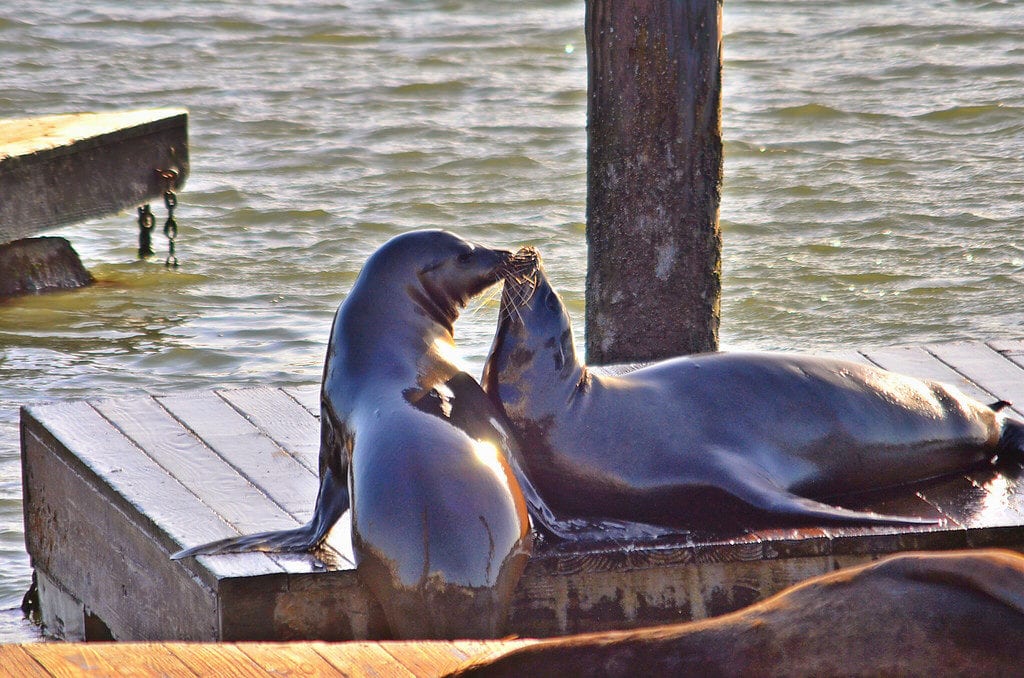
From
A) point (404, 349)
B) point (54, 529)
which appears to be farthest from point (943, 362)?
point (54, 529)

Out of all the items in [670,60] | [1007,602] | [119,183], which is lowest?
[119,183]

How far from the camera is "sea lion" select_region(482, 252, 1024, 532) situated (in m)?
3.85

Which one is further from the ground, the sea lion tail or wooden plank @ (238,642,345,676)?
wooden plank @ (238,642,345,676)

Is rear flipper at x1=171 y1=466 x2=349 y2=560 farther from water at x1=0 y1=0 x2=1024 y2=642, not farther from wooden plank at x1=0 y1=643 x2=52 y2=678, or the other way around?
water at x1=0 y1=0 x2=1024 y2=642

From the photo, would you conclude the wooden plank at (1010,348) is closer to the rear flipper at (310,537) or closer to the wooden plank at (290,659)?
the rear flipper at (310,537)

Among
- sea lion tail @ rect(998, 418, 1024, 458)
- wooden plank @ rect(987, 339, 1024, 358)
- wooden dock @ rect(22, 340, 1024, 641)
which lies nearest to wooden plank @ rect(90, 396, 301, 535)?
wooden dock @ rect(22, 340, 1024, 641)

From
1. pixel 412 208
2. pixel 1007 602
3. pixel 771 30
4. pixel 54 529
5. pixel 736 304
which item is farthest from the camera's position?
pixel 771 30

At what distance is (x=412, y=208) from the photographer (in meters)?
10.4

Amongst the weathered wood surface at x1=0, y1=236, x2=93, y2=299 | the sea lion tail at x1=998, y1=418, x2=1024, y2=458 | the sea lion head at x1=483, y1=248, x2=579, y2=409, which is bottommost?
the weathered wood surface at x1=0, y1=236, x2=93, y2=299

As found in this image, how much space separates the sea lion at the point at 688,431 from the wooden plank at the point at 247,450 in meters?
0.65

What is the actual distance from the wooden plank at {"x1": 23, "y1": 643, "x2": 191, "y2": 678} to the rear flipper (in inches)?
28.5

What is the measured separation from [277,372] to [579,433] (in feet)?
12.5

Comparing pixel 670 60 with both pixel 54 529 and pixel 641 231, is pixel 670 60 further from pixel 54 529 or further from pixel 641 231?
pixel 54 529

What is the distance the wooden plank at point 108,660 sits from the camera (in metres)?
2.90
